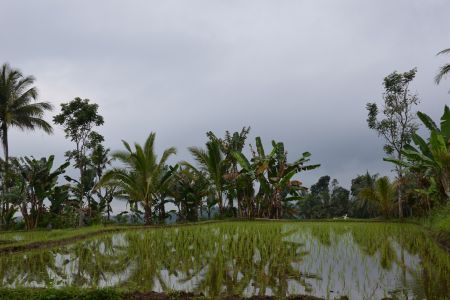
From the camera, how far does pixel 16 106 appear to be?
54.3 ft

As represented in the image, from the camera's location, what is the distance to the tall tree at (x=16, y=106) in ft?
52.9

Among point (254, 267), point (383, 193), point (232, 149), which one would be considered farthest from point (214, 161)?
point (254, 267)

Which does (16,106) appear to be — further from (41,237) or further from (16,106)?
(41,237)

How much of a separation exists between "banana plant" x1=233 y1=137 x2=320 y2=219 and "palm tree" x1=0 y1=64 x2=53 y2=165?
28.0 ft

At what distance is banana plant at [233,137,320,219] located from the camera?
1697 centimetres

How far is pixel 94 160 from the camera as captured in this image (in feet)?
69.2

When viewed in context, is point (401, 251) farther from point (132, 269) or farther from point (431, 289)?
point (132, 269)

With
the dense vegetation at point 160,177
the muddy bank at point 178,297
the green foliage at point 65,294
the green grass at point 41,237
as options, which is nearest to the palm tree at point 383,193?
the dense vegetation at point 160,177

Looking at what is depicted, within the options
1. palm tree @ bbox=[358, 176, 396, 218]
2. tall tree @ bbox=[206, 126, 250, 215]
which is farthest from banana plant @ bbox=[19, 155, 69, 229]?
palm tree @ bbox=[358, 176, 396, 218]

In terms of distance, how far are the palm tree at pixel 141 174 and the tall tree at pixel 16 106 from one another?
3862mm

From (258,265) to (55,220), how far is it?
592 inches

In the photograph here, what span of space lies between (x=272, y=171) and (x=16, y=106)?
11093 millimetres

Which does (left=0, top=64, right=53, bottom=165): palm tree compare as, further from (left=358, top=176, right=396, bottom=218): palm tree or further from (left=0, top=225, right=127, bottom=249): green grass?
(left=358, top=176, right=396, bottom=218): palm tree

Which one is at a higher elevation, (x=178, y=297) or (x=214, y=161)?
(x=214, y=161)
